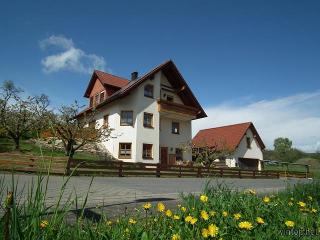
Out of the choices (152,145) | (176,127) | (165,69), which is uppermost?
(165,69)

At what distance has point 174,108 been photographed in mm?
33906

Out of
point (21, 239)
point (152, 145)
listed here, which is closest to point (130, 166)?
point (152, 145)

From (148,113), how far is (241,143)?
19.4 m

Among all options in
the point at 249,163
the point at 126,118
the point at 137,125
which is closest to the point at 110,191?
the point at 137,125

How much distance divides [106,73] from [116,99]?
8.36 metres

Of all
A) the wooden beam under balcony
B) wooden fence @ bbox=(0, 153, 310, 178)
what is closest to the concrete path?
wooden fence @ bbox=(0, 153, 310, 178)

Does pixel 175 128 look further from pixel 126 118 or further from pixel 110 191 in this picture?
pixel 110 191

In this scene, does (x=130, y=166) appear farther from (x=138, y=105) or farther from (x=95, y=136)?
(x=138, y=105)

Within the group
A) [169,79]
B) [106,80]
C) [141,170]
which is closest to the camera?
[141,170]

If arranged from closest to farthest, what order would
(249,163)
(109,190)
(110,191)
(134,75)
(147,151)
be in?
1. (110,191)
2. (109,190)
3. (147,151)
4. (134,75)
5. (249,163)

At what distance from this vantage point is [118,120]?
31672mm

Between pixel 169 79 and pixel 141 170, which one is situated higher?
pixel 169 79

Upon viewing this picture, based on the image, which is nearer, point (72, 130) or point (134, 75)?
point (72, 130)

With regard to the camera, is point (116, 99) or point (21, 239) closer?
point (21, 239)
